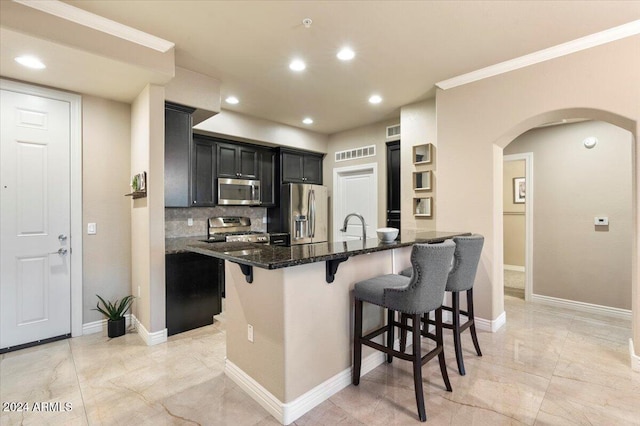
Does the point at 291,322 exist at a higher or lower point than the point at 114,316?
higher

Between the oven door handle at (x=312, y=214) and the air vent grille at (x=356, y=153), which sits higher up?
the air vent grille at (x=356, y=153)

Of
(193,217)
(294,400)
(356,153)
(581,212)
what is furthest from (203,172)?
(581,212)

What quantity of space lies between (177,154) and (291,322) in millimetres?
2323

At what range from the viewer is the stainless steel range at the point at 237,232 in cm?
464

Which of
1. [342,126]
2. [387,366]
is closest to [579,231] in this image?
[387,366]

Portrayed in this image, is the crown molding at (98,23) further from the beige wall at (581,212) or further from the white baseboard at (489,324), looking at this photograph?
the beige wall at (581,212)

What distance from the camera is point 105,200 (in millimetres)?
3297

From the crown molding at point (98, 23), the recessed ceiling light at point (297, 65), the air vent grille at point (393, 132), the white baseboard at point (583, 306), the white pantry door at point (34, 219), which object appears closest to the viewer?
the crown molding at point (98, 23)

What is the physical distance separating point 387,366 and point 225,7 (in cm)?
303

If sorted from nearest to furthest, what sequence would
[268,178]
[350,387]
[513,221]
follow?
[350,387] < [268,178] < [513,221]

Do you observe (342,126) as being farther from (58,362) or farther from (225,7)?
(58,362)

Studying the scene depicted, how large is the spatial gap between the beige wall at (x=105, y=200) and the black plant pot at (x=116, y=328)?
0.32m

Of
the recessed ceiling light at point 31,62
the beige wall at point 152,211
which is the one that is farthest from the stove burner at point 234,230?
the recessed ceiling light at point 31,62

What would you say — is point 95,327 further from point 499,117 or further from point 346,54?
point 499,117
